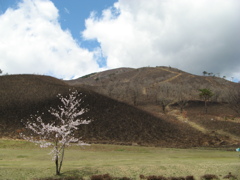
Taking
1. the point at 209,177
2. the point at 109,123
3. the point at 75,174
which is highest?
the point at 109,123

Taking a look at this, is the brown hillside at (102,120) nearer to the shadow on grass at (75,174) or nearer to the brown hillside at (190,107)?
the brown hillside at (190,107)

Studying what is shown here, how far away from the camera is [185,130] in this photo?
172ft

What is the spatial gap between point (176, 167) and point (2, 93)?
54.4 metres

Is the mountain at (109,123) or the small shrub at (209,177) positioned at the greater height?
the mountain at (109,123)

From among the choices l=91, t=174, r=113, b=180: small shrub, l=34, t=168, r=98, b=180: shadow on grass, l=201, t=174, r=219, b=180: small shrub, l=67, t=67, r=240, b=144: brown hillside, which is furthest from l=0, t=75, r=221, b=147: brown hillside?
l=91, t=174, r=113, b=180: small shrub

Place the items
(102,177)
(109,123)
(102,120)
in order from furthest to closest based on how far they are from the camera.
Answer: (102,120), (109,123), (102,177)

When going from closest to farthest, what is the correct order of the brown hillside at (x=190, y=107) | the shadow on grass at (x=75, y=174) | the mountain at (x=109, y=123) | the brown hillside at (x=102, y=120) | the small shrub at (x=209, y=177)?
the shadow on grass at (x=75, y=174) < the small shrub at (x=209, y=177) < the mountain at (x=109, y=123) < the brown hillside at (x=102, y=120) < the brown hillside at (x=190, y=107)

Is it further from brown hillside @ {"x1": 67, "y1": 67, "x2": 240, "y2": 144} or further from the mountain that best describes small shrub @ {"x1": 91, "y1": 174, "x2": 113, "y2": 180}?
brown hillside @ {"x1": 67, "y1": 67, "x2": 240, "y2": 144}

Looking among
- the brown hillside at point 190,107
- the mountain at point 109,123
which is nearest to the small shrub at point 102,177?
the mountain at point 109,123

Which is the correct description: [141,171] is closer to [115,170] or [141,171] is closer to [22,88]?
[115,170]

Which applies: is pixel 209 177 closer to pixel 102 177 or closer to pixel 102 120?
pixel 102 177

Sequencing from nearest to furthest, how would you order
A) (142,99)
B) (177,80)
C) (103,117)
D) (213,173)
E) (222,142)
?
(213,173) < (222,142) < (103,117) < (142,99) < (177,80)

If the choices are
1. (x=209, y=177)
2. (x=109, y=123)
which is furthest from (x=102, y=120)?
(x=209, y=177)

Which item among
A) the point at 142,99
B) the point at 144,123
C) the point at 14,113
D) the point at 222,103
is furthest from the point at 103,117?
the point at 222,103
